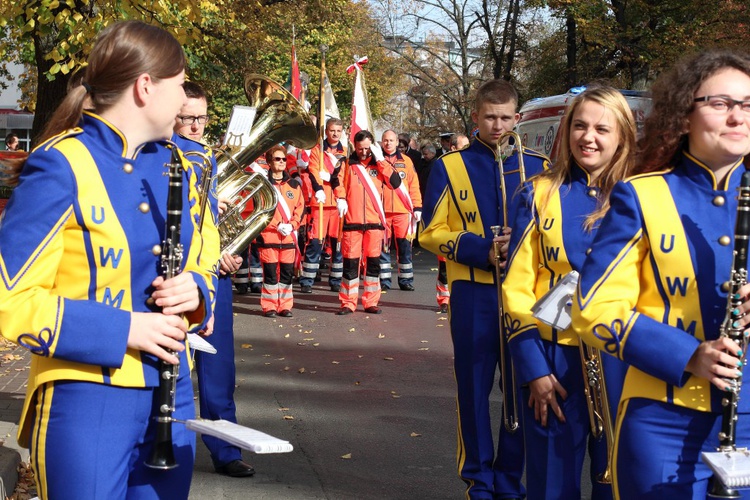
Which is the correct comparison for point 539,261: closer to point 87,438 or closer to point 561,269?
point 561,269

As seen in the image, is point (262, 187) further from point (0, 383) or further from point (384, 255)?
point (384, 255)

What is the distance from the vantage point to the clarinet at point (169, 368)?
297 centimetres

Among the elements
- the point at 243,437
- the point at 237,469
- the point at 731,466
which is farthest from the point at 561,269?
the point at 237,469

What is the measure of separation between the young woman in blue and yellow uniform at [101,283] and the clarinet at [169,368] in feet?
0.10

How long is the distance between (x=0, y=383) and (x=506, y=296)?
18.0ft

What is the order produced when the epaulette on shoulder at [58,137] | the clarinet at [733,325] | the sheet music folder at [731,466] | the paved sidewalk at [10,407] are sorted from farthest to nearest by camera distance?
the paved sidewalk at [10,407] → the epaulette on shoulder at [58,137] → the clarinet at [733,325] → the sheet music folder at [731,466]

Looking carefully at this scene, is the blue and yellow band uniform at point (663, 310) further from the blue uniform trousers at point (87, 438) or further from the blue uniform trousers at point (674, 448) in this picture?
the blue uniform trousers at point (87, 438)

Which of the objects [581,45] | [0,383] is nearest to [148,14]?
[0,383]

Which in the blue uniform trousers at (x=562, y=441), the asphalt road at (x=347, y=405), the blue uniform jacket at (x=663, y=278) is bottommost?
the asphalt road at (x=347, y=405)

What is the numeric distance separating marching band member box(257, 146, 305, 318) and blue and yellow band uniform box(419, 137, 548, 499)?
7.47 meters

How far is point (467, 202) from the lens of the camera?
551 centimetres

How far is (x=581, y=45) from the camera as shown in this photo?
28531 millimetres

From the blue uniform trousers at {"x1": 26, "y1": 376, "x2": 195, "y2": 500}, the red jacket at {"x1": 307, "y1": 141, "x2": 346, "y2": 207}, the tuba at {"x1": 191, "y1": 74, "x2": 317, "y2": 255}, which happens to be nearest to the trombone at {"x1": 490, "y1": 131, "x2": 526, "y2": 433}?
the tuba at {"x1": 191, "y1": 74, "x2": 317, "y2": 255}

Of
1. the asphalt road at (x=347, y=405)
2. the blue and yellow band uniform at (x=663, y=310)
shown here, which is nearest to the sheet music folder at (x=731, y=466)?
the blue and yellow band uniform at (x=663, y=310)
